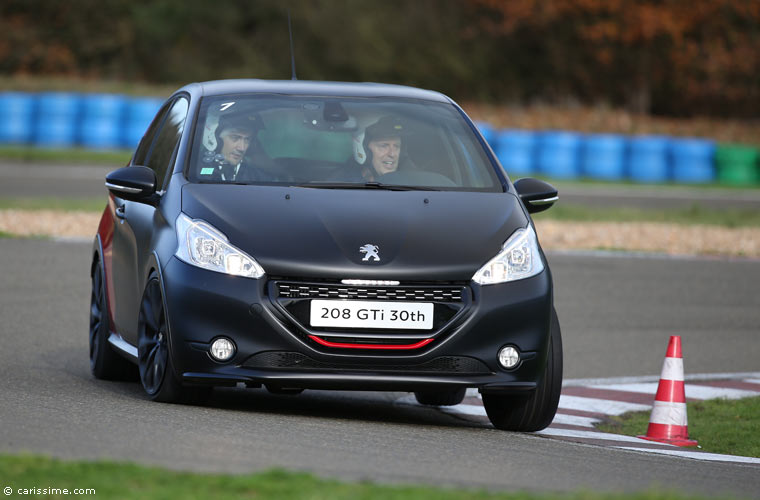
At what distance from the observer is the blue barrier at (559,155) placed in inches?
1330

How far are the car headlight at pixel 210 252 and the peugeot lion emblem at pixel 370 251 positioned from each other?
45 centimetres

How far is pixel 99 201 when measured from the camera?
23.0 meters

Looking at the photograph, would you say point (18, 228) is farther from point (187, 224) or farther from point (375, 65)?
point (375, 65)

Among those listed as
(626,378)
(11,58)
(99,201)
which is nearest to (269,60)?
(11,58)

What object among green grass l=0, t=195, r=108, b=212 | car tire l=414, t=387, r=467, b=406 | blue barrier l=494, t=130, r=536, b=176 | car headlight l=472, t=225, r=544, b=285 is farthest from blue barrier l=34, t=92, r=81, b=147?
car headlight l=472, t=225, r=544, b=285

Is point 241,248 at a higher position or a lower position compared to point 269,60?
lower

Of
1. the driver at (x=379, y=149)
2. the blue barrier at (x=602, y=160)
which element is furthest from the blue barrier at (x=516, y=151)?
the driver at (x=379, y=149)

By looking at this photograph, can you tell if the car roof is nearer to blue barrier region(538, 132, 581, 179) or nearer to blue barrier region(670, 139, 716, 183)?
blue barrier region(538, 132, 581, 179)

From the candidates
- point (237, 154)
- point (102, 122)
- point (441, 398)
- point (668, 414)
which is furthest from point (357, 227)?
point (102, 122)

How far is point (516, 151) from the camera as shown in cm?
3331

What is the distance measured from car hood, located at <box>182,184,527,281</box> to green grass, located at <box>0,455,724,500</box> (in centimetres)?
181

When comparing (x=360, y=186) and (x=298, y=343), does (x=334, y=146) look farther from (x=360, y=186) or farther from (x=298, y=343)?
(x=298, y=343)

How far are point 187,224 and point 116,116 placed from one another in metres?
28.5

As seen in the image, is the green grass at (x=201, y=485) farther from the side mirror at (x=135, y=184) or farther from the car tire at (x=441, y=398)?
the car tire at (x=441, y=398)
